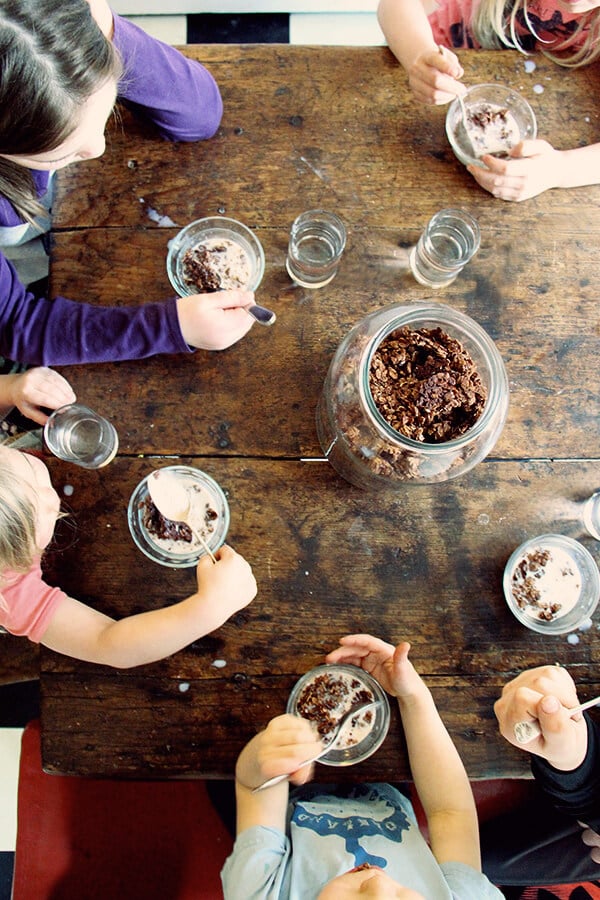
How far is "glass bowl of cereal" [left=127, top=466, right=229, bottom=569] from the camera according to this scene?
108cm

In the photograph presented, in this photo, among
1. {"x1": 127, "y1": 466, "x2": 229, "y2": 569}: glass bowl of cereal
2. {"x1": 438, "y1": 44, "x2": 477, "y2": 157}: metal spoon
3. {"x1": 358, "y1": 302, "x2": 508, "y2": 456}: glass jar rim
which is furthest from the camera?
{"x1": 438, "y1": 44, "x2": 477, "y2": 157}: metal spoon

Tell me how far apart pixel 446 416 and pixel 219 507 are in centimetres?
39

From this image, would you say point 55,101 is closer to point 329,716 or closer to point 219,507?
point 219,507

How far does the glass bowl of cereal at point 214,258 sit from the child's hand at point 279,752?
0.70m

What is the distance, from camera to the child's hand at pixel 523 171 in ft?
3.72

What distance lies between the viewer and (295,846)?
41.5 inches

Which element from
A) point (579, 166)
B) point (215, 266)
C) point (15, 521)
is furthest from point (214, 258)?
point (579, 166)

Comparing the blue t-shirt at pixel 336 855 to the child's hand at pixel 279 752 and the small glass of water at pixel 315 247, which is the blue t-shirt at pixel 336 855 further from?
the small glass of water at pixel 315 247

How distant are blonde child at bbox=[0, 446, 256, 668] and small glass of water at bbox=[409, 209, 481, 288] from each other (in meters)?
0.56

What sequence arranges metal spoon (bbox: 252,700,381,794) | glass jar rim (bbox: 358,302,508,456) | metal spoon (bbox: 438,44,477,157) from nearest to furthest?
glass jar rim (bbox: 358,302,508,456) → metal spoon (bbox: 252,700,381,794) → metal spoon (bbox: 438,44,477,157)

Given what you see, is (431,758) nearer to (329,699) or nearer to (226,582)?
(329,699)

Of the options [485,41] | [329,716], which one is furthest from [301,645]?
[485,41]

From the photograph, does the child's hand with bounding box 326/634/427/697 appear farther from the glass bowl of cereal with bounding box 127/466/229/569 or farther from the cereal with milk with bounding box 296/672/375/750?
the glass bowl of cereal with bounding box 127/466/229/569

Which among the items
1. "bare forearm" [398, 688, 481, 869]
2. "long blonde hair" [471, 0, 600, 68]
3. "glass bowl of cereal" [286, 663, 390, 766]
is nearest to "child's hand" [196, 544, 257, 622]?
"glass bowl of cereal" [286, 663, 390, 766]
